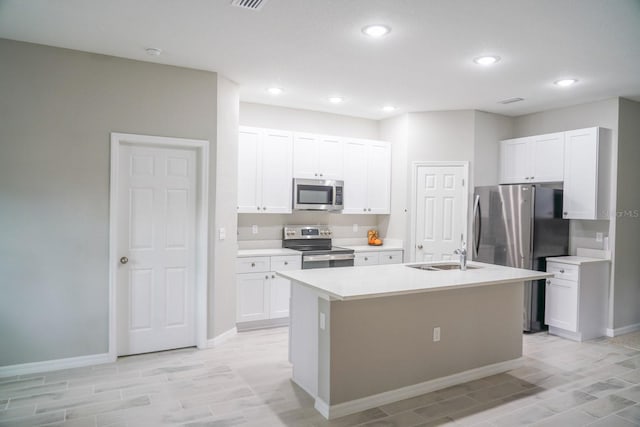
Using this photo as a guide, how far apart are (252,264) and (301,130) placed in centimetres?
207

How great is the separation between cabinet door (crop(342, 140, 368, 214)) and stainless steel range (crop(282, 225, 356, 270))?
0.49 meters

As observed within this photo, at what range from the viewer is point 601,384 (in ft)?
11.8

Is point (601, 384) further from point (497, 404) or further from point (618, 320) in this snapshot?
point (618, 320)

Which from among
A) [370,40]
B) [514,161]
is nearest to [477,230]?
[514,161]

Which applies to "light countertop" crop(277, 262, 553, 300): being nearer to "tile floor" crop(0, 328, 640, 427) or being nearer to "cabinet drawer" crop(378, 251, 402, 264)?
"tile floor" crop(0, 328, 640, 427)

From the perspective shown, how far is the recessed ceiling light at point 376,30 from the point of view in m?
3.13

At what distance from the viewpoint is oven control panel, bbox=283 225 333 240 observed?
5746 millimetres

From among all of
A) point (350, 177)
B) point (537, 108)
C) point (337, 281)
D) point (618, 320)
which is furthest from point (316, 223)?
point (618, 320)

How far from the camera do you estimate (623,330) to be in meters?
5.13

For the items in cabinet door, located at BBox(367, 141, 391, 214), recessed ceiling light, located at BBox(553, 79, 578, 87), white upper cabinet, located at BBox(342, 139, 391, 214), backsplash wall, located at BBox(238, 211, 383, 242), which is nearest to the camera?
recessed ceiling light, located at BBox(553, 79, 578, 87)

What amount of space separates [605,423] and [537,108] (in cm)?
405

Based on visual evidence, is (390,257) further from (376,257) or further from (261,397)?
(261,397)

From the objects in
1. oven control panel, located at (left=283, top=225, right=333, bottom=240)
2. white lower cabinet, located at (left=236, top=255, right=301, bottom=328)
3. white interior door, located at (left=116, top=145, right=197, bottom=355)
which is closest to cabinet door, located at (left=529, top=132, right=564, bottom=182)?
oven control panel, located at (left=283, top=225, right=333, bottom=240)

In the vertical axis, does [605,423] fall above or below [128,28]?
below
